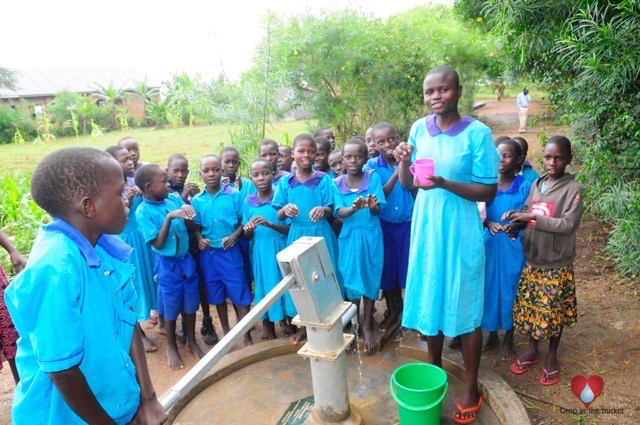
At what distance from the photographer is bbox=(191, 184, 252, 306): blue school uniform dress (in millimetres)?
3451

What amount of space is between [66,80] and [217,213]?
3112cm

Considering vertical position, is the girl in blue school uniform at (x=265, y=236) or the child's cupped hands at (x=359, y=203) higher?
the child's cupped hands at (x=359, y=203)

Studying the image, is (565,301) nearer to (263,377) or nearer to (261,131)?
(263,377)

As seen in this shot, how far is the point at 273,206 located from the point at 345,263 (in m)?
0.66

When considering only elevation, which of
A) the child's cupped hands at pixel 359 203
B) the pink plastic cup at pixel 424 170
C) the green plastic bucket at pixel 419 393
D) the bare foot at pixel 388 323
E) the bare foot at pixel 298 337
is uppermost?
the pink plastic cup at pixel 424 170

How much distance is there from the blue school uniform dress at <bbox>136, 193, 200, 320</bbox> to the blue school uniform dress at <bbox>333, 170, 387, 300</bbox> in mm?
1118

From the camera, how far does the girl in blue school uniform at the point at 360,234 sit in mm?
3230

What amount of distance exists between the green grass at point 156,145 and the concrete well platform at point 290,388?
8643 mm

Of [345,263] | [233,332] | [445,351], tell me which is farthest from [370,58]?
[233,332]

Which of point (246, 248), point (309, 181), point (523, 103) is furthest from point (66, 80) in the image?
point (309, 181)

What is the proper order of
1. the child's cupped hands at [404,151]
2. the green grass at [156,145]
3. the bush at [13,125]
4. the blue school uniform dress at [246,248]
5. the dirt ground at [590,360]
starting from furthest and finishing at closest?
the bush at [13,125], the green grass at [156,145], the blue school uniform dress at [246,248], the dirt ground at [590,360], the child's cupped hands at [404,151]

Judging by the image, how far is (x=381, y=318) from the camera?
396 cm

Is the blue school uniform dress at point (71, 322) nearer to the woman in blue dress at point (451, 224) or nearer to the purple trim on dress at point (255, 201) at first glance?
the woman in blue dress at point (451, 224)

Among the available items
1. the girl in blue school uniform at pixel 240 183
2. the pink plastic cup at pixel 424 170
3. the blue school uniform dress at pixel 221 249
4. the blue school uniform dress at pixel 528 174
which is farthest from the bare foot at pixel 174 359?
the blue school uniform dress at pixel 528 174
